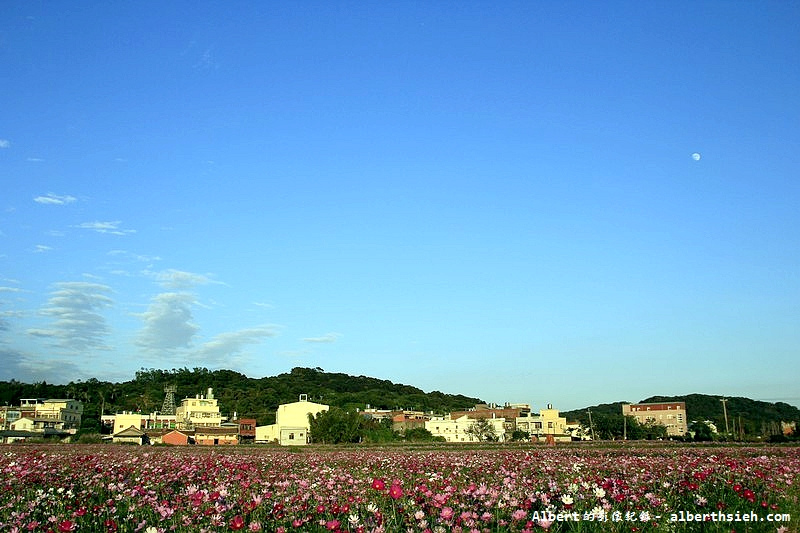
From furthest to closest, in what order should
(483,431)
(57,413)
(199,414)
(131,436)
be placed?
(199,414) < (57,413) < (483,431) < (131,436)

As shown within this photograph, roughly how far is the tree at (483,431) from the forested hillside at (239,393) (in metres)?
28.0

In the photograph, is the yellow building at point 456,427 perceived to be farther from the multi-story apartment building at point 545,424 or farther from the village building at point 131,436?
the village building at point 131,436

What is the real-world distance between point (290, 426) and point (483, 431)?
26.1m

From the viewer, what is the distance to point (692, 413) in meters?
161

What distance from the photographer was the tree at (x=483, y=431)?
8988cm

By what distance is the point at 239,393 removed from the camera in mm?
146625

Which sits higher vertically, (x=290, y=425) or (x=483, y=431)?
(x=290, y=425)

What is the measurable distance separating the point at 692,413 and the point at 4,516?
175m

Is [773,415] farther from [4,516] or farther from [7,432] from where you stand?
[4,516]

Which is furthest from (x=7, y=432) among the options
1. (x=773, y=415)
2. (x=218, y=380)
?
(x=773, y=415)

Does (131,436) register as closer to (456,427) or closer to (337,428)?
(337,428)

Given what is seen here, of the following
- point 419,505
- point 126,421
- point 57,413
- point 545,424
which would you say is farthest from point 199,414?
point 419,505

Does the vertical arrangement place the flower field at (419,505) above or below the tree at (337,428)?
above

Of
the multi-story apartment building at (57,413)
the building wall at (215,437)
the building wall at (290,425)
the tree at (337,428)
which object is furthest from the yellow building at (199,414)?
the tree at (337,428)
